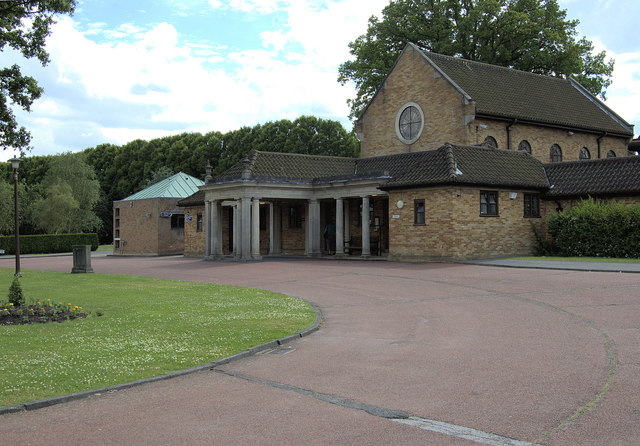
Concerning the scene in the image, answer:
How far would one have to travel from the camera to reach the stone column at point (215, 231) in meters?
36.5

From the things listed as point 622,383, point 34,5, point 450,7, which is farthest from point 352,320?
point 450,7

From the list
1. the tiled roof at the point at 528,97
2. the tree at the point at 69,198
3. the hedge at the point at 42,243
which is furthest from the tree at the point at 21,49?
the tree at the point at 69,198

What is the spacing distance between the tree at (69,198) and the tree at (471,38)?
133 ft

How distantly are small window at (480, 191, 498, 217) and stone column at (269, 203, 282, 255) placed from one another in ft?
48.1

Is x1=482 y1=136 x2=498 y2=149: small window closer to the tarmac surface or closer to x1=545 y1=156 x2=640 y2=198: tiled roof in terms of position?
x1=545 y1=156 x2=640 y2=198: tiled roof

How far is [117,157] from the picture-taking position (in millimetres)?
86000

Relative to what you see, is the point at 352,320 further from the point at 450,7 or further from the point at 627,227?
the point at 450,7

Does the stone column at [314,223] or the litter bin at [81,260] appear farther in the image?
the stone column at [314,223]

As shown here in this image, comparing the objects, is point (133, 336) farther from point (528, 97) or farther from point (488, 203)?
point (528, 97)

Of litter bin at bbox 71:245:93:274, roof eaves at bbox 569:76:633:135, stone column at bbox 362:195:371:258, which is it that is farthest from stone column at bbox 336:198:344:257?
roof eaves at bbox 569:76:633:135

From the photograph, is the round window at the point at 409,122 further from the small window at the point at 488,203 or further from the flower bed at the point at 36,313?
the flower bed at the point at 36,313

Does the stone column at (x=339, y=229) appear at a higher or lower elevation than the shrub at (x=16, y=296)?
higher

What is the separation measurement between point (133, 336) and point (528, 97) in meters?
39.2

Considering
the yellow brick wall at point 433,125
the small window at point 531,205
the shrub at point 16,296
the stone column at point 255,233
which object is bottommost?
the shrub at point 16,296
